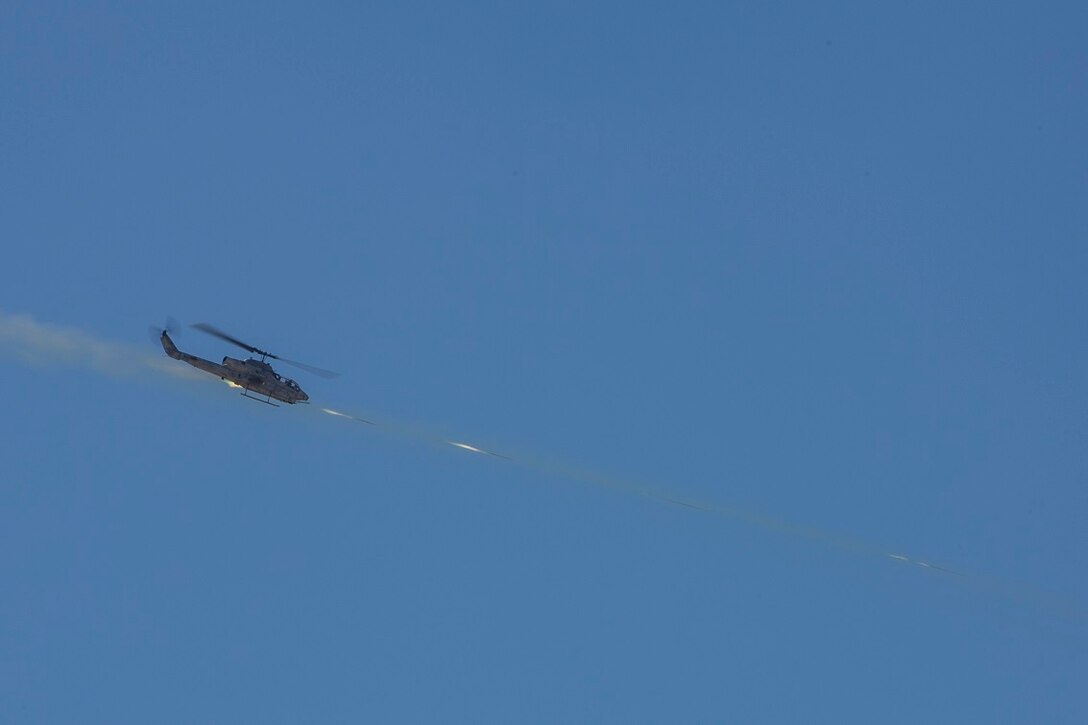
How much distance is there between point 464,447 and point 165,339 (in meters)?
16.8

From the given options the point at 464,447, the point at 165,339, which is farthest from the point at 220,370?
the point at 464,447

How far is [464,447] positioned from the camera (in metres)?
73.6

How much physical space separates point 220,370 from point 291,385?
3717 millimetres

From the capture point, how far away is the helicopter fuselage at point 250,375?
230 ft

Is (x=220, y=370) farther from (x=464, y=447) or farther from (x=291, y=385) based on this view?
(x=464, y=447)

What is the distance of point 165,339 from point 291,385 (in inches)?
281

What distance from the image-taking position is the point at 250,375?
70.0 metres

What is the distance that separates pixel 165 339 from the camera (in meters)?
71.5

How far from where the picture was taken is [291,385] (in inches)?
2803

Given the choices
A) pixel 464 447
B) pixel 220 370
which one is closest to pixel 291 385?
pixel 220 370

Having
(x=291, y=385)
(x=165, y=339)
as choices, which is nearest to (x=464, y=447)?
(x=291, y=385)

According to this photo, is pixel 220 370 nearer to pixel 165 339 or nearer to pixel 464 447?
pixel 165 339

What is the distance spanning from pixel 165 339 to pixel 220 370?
3709 millimetres

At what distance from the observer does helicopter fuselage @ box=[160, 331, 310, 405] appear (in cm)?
7000
